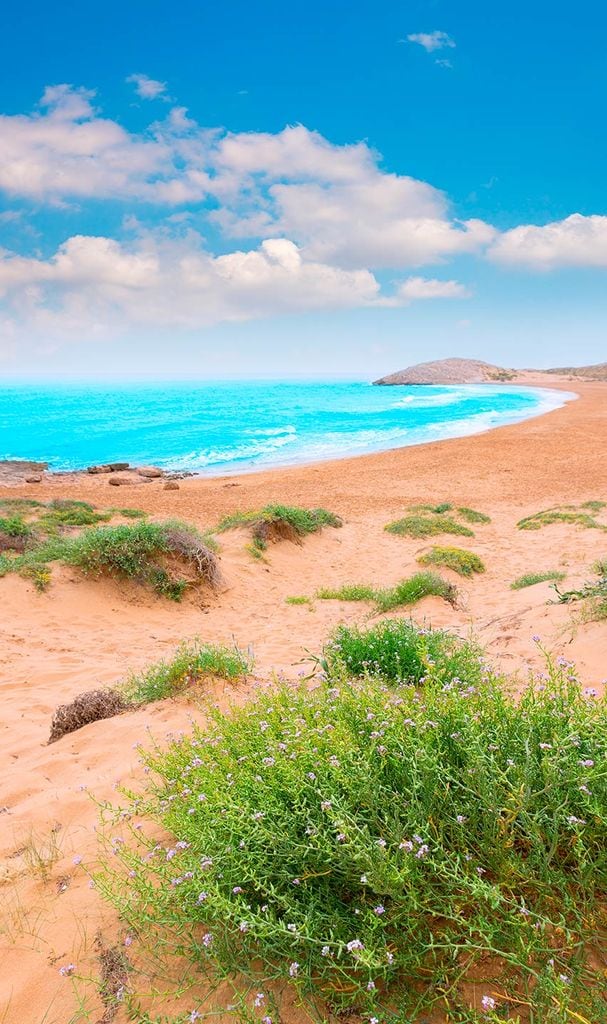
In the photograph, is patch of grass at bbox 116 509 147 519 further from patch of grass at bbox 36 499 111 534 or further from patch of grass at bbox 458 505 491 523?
patch of grass at bbox 458 505 491 523

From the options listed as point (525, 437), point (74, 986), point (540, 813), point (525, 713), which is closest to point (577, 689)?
point (525, 713)

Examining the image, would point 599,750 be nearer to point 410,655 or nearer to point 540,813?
point 540,813

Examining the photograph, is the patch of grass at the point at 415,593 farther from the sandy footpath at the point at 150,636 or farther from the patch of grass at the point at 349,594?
the patch of grass at the point at 349,594

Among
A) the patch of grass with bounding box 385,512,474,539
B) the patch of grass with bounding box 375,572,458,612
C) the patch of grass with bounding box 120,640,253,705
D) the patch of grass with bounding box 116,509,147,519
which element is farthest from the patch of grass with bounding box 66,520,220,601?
the patch of grass with bounding box 385,512,474,539

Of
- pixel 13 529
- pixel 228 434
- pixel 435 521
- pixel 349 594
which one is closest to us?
pixel 349 594

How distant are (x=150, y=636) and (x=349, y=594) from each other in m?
3.52

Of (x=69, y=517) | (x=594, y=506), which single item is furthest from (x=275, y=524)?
(x=594, y=506)

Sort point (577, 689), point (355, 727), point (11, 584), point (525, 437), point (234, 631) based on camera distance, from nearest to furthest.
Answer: point (577, 689)
point (355, 727)
point (234, 631)
point (11, 584)
point (525, 437)

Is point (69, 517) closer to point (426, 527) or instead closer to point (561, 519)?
point (426, 527)

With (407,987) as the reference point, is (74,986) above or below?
below

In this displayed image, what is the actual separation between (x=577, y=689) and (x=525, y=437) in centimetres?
3648

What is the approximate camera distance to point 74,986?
2396 mm

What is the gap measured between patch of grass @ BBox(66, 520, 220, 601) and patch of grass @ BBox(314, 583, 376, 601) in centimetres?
217

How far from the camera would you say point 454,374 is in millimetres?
158000
